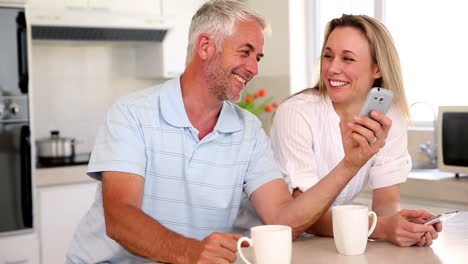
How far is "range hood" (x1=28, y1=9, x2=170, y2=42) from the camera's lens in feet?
13.4

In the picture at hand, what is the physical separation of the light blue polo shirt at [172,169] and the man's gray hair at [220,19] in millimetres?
191

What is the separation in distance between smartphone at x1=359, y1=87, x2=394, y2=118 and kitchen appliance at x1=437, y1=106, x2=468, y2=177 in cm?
198

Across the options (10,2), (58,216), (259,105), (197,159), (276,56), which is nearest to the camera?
(197,159)

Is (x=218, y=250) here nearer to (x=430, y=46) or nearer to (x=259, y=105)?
(x=430, y=46)

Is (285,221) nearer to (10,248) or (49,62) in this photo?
(10,248)

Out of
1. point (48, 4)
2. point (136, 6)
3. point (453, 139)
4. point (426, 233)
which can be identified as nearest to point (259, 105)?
point (136, 6)

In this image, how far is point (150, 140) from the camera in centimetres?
177

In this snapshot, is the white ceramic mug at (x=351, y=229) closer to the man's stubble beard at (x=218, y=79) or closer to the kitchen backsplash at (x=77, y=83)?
the man's stubble beard at (x=218, y=79)

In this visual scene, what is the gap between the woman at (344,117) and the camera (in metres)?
2.00

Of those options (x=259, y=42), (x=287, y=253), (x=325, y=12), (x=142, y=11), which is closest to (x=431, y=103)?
(x=325, y=12)

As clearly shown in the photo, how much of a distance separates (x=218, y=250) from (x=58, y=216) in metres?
2.79

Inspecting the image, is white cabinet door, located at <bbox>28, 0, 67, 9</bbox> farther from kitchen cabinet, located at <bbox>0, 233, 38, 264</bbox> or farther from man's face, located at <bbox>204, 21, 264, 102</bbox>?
man's face, located at <bbox>204, 21, 264, 102</bbox>

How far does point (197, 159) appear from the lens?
1.81 meters

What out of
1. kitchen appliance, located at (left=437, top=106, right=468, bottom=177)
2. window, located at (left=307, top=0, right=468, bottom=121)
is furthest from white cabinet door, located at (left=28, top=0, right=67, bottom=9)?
kitchen appliance, located at (left=437, top=106, right=468, bottom=177)
